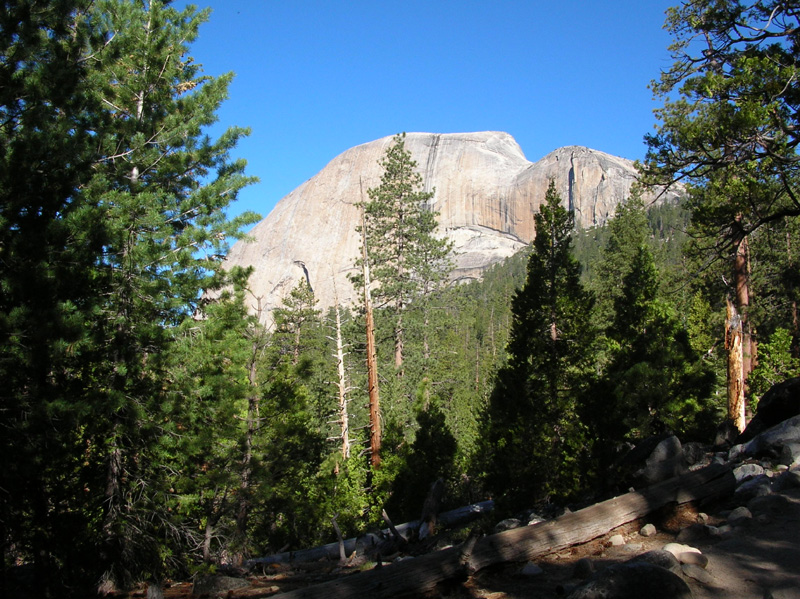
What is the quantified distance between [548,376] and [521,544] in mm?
9926

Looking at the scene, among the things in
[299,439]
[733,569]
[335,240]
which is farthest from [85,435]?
[335,240]

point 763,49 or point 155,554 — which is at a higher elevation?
point 763,49

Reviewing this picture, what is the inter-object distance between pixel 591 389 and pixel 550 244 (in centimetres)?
454

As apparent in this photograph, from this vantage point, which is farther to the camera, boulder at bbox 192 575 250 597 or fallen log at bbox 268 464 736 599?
boulder at bbox 192 575 250 597

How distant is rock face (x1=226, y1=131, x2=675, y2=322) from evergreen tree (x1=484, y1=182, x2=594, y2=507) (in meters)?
95.1

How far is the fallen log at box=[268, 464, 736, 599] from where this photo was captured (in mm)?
3967

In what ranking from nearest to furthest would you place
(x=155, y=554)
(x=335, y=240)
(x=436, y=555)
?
1. (x=436, y=555)
2. (x=155, y=554)
3. (x=335, y=240)

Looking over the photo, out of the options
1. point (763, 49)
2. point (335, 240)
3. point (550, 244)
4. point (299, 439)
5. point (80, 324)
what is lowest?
point (299, 439)

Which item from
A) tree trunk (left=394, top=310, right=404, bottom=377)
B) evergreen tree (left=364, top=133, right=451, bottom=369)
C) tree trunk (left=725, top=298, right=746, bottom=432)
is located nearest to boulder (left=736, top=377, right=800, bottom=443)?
tree trunk (left=725, top=298, right=746, bottom=432)

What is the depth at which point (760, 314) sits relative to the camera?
23.9m

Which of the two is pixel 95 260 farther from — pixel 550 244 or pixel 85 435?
pixel 550 244

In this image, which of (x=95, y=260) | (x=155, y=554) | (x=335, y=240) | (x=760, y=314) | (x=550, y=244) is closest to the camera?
(x=95, y=260)

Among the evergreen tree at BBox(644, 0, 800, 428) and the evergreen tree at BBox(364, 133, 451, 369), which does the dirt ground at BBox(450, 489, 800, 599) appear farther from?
the evergreen tree at BBox(364, 133, 451, 369)

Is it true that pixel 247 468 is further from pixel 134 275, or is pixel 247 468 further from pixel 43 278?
pixel 43 278
